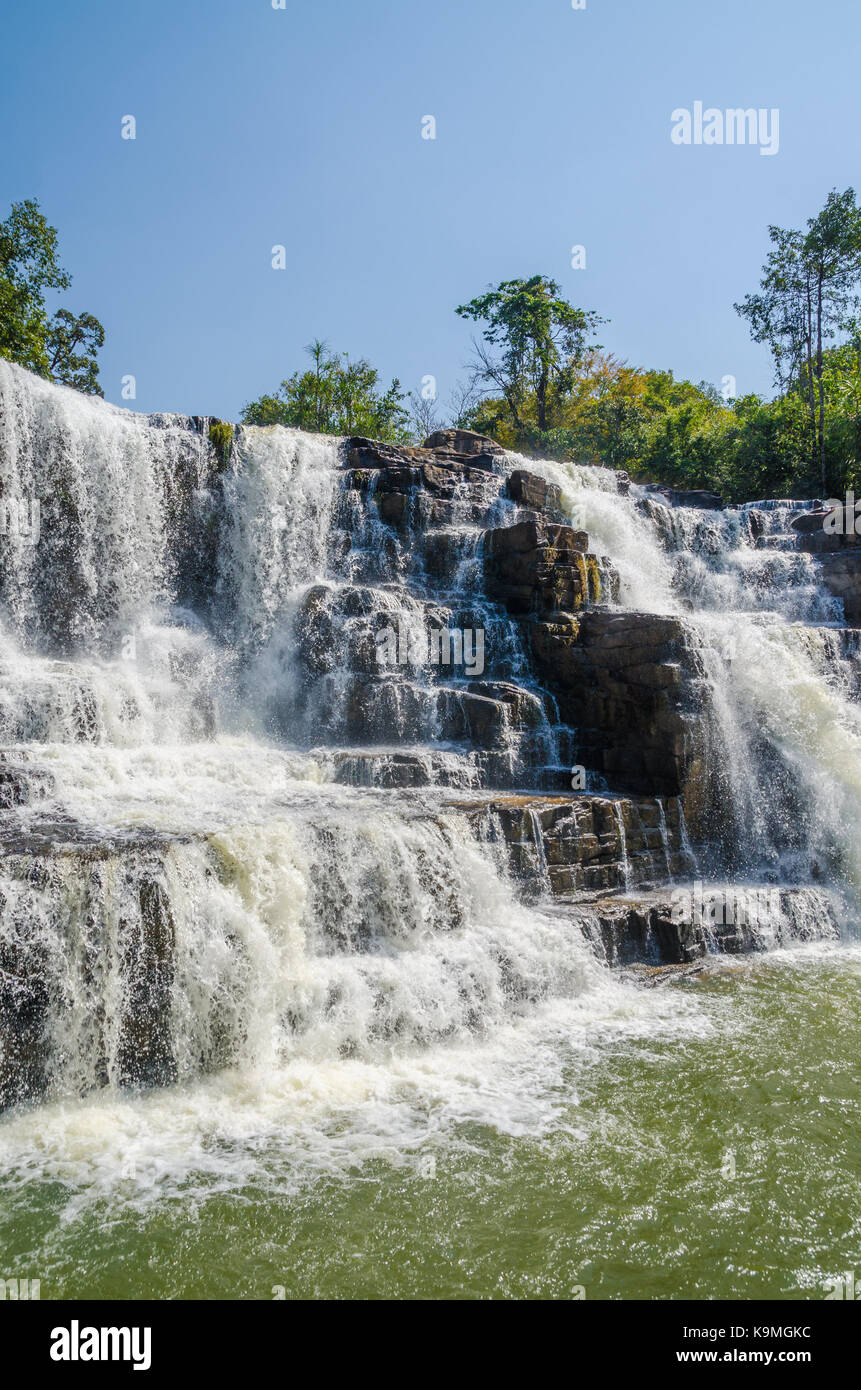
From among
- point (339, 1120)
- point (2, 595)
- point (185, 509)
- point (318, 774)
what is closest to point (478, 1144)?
point (339, 1120)

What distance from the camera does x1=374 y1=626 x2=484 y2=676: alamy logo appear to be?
13844mm

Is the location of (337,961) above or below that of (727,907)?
above

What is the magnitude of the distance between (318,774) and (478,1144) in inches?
233

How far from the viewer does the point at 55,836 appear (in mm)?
7684

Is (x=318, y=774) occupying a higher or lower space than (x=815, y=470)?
lower

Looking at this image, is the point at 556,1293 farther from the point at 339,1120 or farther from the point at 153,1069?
the point at 153,1069

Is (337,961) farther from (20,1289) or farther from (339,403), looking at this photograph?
(339,403)

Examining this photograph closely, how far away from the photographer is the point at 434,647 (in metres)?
14.1

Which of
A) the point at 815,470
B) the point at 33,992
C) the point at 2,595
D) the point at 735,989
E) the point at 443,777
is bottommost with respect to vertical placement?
the point at 735,989

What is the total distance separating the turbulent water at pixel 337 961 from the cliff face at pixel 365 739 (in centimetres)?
5

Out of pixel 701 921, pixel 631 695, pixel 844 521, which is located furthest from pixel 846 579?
pixel 701 921
